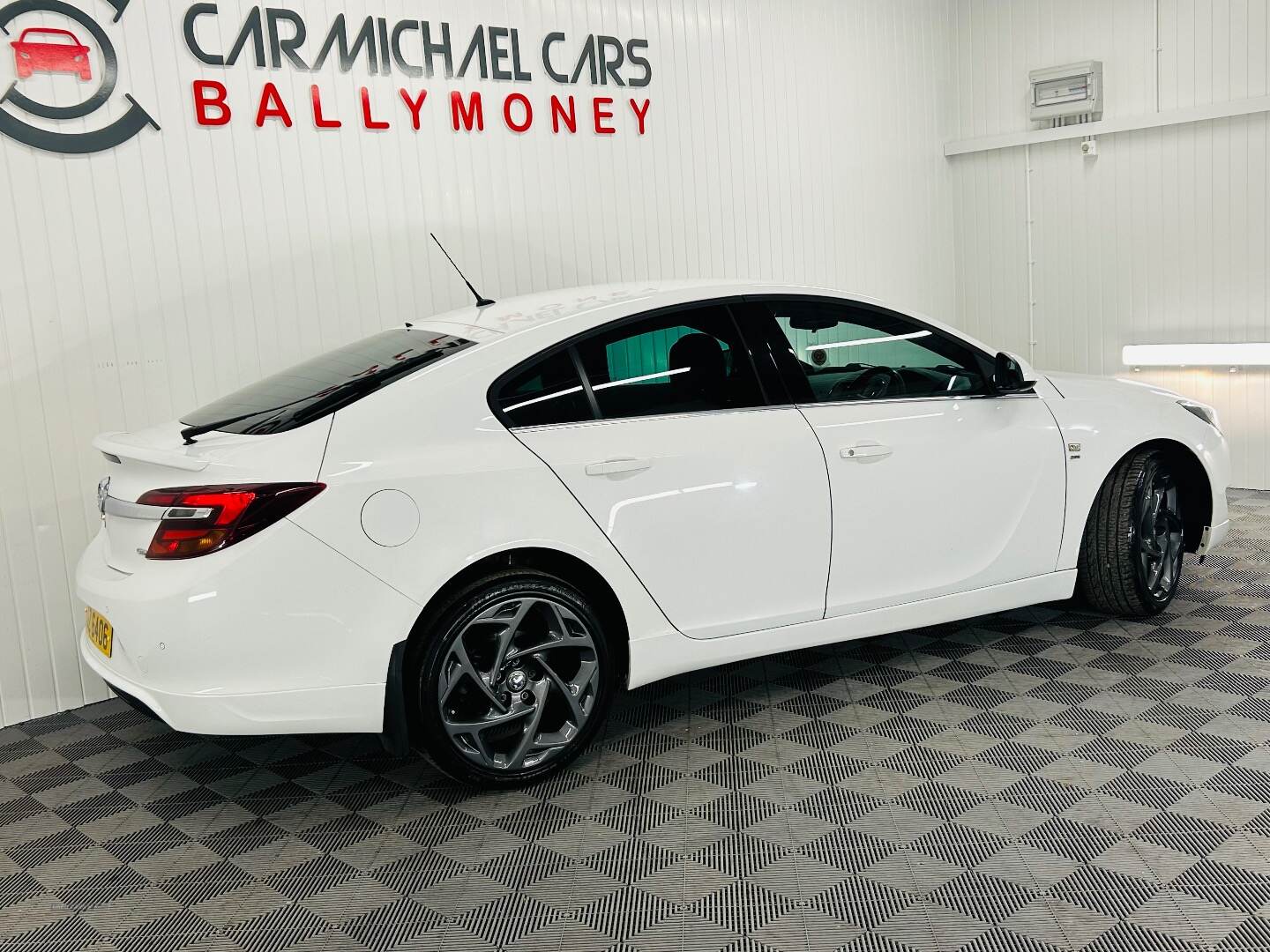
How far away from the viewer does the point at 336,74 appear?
4812mm

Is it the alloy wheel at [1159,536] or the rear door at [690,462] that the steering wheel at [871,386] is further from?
the alloy wheel at [1159,536]

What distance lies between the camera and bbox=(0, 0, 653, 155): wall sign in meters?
4.05

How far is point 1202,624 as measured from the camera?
4.33 meters

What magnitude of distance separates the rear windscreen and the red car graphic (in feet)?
4.99

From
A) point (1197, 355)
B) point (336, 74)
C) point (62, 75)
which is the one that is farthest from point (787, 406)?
point (1197, 355)

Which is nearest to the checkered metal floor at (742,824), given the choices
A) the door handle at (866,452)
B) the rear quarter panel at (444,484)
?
the rear quarter panel at (444,484)

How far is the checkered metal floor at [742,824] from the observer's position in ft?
8.27

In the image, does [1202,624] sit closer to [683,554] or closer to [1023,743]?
[1023,743]

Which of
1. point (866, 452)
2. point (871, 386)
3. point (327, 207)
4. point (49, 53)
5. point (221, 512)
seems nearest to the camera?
point (221, 512)

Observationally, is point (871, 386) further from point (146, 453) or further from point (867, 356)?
point (146, 453)

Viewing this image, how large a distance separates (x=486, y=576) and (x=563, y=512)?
265mm

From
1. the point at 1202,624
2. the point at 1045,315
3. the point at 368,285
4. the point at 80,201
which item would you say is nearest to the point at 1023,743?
the point at 1202,624

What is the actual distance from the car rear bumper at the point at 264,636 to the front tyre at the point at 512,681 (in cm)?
14

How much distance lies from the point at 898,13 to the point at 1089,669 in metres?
4.95
